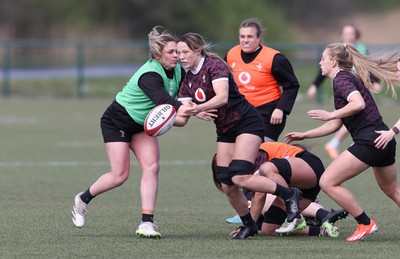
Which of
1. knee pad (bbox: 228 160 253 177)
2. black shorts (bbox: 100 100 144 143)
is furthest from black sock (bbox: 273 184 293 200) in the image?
black shorts (bbox: 100 100 144 143)

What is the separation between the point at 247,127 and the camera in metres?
8.10

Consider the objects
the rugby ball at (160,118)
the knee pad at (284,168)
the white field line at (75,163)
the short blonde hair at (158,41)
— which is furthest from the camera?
the white field line at (75,163)

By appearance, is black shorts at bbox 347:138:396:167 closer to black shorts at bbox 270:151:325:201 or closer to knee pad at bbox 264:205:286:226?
black shorts at bbox 270:151:325:201

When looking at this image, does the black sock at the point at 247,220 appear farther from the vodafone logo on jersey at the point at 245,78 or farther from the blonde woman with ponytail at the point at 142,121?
the vodafone logo on jersey at the point at 245,78

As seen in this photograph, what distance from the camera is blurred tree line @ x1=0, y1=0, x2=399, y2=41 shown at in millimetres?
50969

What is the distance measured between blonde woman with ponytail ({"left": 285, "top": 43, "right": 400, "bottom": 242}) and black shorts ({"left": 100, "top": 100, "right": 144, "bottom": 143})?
159 cm

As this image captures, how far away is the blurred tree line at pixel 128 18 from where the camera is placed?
51.0m

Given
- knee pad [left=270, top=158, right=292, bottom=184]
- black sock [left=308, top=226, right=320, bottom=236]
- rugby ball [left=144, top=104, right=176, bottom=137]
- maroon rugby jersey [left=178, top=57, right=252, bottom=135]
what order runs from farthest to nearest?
black sock [left=308, top=226, right=320, bottom=236] → knee pad [left=270, top=158, right=292, bottom=184] → maroon rugby jersey [left=178, top=57, right=252, bottom=135] → rugby ball [left=144, top=104, right=176, bottom=137]

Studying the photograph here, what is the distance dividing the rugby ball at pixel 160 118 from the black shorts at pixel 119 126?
1.41 ft

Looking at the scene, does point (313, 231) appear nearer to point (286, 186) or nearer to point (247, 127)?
point (286, 186)

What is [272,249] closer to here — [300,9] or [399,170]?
[399,170]

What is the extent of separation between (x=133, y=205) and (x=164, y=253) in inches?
120

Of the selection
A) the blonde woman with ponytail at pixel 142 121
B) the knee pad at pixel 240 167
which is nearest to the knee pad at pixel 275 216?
the knee pad at pixel 240 167

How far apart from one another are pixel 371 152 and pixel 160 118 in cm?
169
